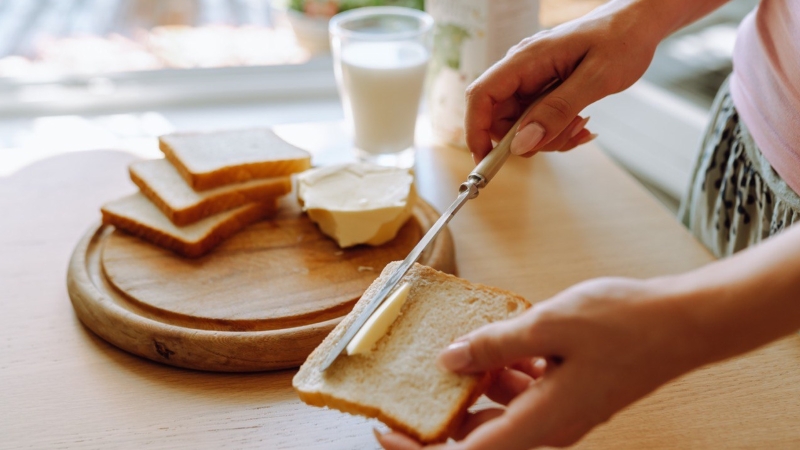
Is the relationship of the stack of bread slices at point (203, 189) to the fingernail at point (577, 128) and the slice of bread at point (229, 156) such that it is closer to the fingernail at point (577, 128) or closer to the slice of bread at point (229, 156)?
the slice of bread at point (229, 156)

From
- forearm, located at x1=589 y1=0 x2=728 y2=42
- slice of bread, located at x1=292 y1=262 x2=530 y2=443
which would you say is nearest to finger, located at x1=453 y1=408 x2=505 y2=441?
slice of bread, located at x1=292 y1=262 x2=530 y2=443

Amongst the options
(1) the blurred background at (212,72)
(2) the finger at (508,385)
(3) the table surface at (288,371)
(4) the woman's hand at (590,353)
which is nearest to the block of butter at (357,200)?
(3) the table surface at (288,371)

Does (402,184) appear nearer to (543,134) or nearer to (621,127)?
(543,134)

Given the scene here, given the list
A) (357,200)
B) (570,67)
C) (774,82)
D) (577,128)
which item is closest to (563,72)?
(570,67)

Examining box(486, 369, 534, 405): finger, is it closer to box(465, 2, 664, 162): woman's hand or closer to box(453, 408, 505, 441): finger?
box(453, 408, 505, 441): finger

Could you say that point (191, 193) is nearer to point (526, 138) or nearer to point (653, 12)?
point (526, 138)

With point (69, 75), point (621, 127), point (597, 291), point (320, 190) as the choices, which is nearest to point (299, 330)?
point (320, 190)
